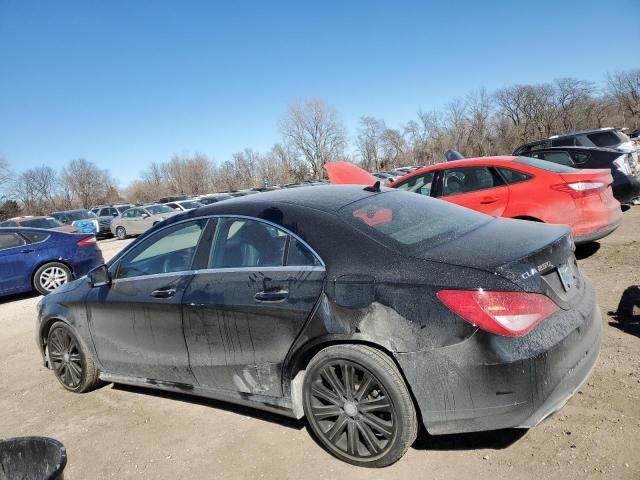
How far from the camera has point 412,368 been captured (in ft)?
7.70

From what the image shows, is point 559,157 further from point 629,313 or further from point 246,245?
point 246,245

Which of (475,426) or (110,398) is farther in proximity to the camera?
(110,398)

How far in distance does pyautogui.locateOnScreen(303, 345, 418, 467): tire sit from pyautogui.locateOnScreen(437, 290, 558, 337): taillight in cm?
48

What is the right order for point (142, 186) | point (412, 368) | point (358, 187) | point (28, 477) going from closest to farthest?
point (28, 477) → point (412, 368) → point (358, 187) → point (142, 186)

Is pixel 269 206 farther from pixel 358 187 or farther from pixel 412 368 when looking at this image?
pixel 412 368

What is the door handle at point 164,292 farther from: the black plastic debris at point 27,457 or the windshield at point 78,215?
the windshield at point 78,215

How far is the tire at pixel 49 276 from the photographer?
871 cm

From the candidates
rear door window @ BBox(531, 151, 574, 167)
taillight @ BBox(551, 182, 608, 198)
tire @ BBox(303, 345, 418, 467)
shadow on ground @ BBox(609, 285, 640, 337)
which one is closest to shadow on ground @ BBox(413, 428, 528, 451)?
tire @ BBox(303, 345, 418, 467)

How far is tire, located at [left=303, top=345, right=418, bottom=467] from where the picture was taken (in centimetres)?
242

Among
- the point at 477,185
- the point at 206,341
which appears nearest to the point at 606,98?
the point at 477,185

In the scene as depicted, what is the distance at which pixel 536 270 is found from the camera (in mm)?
2385

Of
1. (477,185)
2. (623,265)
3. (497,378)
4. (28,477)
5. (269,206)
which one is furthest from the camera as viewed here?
(477,185)

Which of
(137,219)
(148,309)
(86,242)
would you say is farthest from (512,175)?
(137,219)

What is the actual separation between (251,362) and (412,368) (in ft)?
3.52
